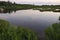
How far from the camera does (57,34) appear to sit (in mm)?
22469

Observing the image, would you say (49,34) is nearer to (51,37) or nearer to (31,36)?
(51,37)

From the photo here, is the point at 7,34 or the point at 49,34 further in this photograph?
the point at 49,34

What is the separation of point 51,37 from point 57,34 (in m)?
1.20

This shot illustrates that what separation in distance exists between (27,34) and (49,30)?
4.17 m

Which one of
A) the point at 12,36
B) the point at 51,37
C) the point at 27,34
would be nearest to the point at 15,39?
the point at 12,36

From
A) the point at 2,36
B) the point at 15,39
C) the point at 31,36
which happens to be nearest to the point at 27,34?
the point at 31,36

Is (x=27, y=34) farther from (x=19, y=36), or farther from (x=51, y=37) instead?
(x=51, y=37)

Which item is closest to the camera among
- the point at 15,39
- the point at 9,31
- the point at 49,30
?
the point at 15,39

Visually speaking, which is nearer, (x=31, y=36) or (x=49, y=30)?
(x=31, y=36)

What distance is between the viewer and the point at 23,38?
22.0 meters

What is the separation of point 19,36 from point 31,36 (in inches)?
71.3

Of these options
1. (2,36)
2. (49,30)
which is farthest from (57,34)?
(2,36)

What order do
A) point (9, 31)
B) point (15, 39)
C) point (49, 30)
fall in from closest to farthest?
point (15, 39), point (9, 31), point (49, 30)

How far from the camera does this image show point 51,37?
76.2 ft
